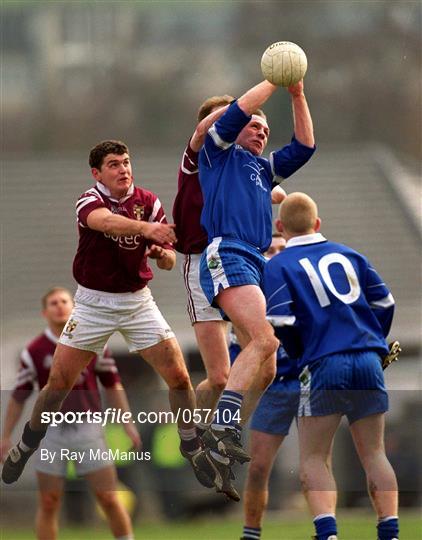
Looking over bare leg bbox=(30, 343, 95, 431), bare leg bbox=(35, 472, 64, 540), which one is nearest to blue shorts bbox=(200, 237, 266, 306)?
bare leg bbox=(30, 343, 95, 431)

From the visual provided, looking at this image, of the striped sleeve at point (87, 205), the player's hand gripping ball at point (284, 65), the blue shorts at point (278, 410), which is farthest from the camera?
the blue shorts at point (278, 410)

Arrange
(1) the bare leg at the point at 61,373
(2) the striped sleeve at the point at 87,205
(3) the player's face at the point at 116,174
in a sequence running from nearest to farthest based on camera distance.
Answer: (2) the striped sleeve at the point at 87,205, (3) the player's face at the point at 116,174, (1) the bare leg at the point at 61,373

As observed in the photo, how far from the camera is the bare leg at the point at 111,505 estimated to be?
884 centimetres

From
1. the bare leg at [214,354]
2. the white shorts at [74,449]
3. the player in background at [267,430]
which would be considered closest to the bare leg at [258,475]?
the player in background at [267,430]

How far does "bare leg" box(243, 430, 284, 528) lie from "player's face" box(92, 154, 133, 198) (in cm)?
182

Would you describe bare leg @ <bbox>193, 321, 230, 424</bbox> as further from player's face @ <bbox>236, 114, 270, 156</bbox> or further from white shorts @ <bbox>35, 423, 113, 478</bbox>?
white shorts @ <bbox>35, 423, 113, 478</bbox>

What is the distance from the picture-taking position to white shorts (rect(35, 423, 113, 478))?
29.1 ft

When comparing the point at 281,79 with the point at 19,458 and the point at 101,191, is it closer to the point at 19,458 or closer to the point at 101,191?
the point at 101,191

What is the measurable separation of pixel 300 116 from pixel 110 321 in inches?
60.3

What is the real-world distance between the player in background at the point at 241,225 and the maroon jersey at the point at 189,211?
1.32ft

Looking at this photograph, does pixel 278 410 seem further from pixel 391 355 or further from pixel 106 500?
pixel 106 500

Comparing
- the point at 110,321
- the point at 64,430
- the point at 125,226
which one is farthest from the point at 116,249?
the point at 64,430

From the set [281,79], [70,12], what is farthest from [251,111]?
[70,12]

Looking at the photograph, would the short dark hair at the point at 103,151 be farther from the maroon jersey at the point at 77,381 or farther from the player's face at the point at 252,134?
the maroon jersey at the point at 77,381
